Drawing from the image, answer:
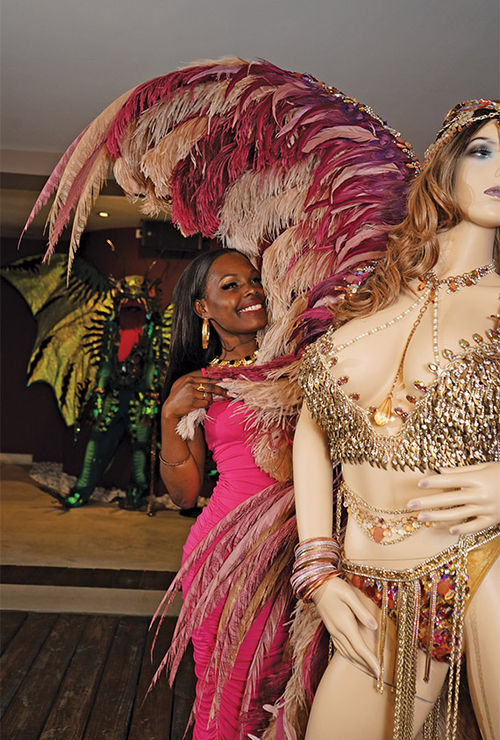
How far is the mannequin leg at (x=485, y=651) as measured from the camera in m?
1.00

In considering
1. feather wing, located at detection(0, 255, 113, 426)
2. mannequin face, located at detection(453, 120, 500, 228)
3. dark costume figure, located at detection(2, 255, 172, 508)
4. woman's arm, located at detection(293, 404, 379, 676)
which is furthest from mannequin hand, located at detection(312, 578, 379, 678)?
feather wing, located at detection(0, 255, 113, 426)

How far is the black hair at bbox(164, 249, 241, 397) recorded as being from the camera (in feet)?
5.85

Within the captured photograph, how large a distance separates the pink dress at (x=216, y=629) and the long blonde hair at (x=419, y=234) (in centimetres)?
40

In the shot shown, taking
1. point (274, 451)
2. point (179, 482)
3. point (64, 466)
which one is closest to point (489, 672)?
point (274, 451)

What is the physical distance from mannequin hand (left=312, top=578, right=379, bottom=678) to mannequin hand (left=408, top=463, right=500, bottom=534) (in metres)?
0.19

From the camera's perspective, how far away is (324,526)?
46.6 inches

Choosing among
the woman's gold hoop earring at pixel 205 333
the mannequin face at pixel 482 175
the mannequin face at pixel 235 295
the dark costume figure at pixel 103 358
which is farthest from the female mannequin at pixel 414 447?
the dark costume figure at pixel 103 358

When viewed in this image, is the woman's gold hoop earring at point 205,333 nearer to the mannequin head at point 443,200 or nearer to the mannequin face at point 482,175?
the mannequin head at point 443,200

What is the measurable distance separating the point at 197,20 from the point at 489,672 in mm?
2444

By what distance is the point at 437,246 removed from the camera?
1147 millimetres

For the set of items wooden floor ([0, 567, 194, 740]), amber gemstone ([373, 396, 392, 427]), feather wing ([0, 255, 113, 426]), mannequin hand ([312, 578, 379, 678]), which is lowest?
wooden floor ([0, 567, 194, 740])

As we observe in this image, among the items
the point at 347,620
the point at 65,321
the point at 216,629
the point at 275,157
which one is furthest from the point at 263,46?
the point at 65,321

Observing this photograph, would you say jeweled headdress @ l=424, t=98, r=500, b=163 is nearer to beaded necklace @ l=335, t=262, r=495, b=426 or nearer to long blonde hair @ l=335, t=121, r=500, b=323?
long blonde hair @ l=335, t=121, r=500, b=323

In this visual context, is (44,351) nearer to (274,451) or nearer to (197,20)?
(197,20)
